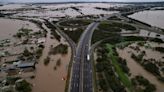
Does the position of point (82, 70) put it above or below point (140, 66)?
above

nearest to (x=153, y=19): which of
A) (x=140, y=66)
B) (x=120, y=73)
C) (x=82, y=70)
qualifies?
(x=140, y=66)

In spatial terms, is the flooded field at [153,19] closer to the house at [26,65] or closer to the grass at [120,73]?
the grass at [120,73]

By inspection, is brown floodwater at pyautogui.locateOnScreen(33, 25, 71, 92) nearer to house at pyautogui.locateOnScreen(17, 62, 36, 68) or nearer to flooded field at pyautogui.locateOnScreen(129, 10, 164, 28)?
house at pyautogui.locateOnScreen(17, 62, 36, 68)

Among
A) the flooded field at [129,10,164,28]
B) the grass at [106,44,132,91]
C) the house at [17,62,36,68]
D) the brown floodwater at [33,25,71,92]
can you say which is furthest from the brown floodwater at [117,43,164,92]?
the flooded field at [129,10,164,28]

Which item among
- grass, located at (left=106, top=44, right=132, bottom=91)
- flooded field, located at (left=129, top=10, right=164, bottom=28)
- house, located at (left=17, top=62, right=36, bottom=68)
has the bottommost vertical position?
flooded field, located at (left=129, top=10, right=164, bottom=28)

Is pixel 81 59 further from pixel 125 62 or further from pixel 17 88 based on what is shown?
pixel 17 88

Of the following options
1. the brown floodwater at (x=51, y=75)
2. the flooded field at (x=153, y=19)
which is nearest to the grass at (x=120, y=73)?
the brown floodwater at (x=51, y=75)

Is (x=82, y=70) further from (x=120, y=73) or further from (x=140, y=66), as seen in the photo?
(x=140, y=66)

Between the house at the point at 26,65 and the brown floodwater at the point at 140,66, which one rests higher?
the house at the point at 26,65

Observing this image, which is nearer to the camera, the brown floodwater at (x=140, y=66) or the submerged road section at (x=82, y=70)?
the submerged road section at (x=82, y=70)
